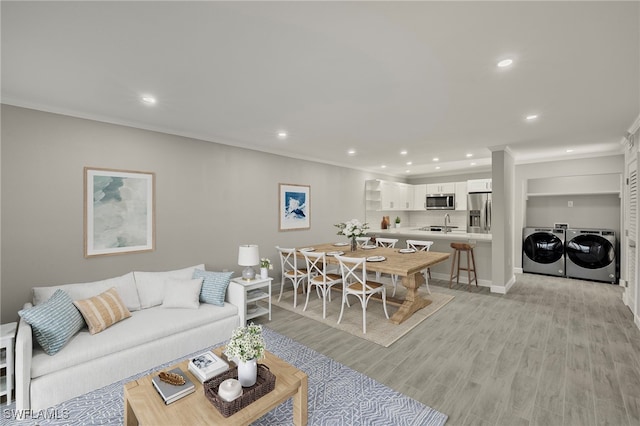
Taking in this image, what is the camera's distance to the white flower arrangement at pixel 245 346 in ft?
5.80

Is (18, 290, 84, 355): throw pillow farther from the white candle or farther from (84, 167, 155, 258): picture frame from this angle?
the white candle

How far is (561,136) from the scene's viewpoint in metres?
4.24

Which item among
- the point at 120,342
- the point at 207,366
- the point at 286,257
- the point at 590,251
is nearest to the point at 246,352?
the point at 207,366

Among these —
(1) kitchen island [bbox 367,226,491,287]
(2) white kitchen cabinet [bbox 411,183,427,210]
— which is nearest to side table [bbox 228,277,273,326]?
(1) kitchen island [bbox 367,226,491,287]

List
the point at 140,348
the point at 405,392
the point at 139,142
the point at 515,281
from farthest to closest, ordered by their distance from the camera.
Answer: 1. the point at 515,281
2. the point at 139,142
3. the point at 140,348
4. the point at 405,392

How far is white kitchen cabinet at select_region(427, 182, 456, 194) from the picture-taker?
25.5ft

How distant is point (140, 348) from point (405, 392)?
2.40m

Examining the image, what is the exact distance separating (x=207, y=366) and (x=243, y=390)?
0.42m

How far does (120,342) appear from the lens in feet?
8.18

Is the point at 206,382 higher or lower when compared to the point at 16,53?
lower

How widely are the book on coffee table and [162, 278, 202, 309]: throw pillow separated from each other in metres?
1.33

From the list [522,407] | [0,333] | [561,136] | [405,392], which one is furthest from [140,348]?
[561,136]

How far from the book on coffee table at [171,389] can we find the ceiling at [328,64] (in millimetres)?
2237

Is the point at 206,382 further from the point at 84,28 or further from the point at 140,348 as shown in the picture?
the point at 84,28
